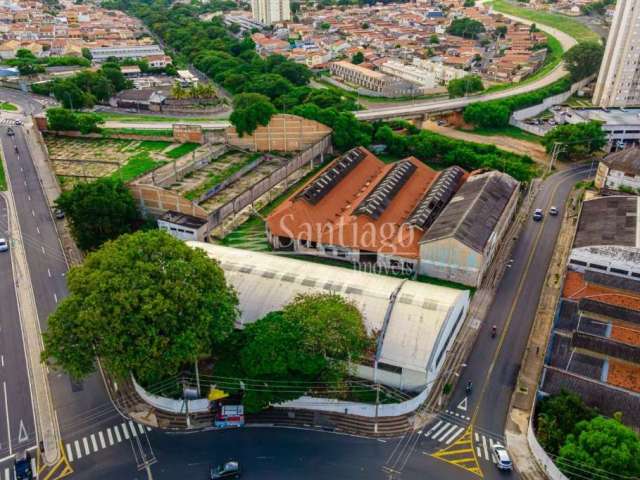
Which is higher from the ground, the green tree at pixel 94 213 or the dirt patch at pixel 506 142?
the green tree at pixel 94 213

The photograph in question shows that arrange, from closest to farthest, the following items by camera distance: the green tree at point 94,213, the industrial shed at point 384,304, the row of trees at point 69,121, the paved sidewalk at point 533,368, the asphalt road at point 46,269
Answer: the paved sidewalk at point 533,368 → the asphalt road at point 46,269 → the industrial shed at point 384,304 → the green tree at point 94,213 → the row of trees at point 69,121

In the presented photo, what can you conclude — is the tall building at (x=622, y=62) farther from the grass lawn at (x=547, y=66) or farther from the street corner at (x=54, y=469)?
the street corner at (x=54, y=469)

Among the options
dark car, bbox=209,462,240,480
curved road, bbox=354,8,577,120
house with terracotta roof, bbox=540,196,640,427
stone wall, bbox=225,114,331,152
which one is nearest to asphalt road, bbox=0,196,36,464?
dark car, bbox=209,462,240,480

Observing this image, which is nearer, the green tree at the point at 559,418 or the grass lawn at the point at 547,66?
the green tree at the point at 559,418

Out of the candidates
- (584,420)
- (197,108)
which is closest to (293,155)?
(197,108)

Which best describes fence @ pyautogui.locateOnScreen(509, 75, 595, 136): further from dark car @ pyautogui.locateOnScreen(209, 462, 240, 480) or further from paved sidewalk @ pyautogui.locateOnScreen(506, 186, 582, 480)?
dark car @ pyautogui.locateOnScreen(209, 462, 240, 480)

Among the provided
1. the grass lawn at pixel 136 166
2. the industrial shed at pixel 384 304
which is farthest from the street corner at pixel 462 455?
the grass lawn at pixel 136 166
